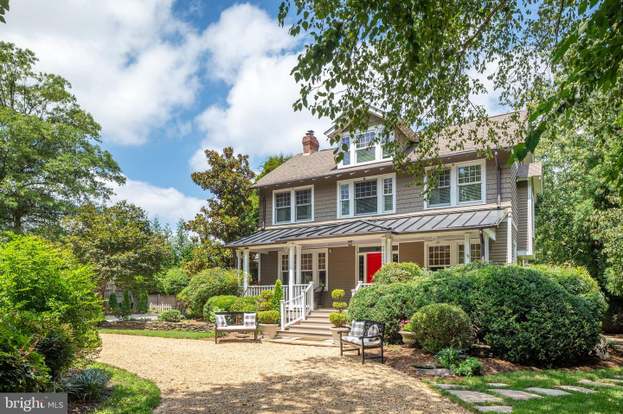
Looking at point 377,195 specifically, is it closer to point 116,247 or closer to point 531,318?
point 531,318

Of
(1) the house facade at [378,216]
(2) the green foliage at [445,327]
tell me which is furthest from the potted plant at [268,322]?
(2) the green foliage at [445,327]

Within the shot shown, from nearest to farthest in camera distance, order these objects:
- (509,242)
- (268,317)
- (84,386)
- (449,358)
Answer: (84,386)
(449,358)
(268,317)
(509,242)

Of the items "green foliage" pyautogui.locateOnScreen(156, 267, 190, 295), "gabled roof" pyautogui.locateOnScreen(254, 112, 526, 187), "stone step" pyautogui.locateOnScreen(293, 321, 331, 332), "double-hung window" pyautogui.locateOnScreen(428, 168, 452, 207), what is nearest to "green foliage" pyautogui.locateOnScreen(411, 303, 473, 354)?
"stone step" pyautogui.locateOnScreen(293, 321, 331, 332)

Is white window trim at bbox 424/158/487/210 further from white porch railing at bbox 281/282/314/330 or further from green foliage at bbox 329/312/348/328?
white porch railing at bbox 281/282/314/330

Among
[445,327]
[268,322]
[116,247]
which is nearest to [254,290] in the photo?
[268,322]

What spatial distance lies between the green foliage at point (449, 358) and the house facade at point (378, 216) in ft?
19.1

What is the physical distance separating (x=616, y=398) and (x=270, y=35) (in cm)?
819

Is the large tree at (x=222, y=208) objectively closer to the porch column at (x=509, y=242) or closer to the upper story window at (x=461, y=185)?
the upper story window at (x=461, y=185)

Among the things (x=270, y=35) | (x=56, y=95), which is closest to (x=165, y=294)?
(x=56, y=95)

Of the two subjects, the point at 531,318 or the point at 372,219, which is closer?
the point at 531,318

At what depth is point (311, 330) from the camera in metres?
14.3

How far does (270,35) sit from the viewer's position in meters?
8.26

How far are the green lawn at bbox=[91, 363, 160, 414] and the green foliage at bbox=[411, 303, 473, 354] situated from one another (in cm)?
558

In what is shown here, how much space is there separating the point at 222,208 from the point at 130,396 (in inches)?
673
